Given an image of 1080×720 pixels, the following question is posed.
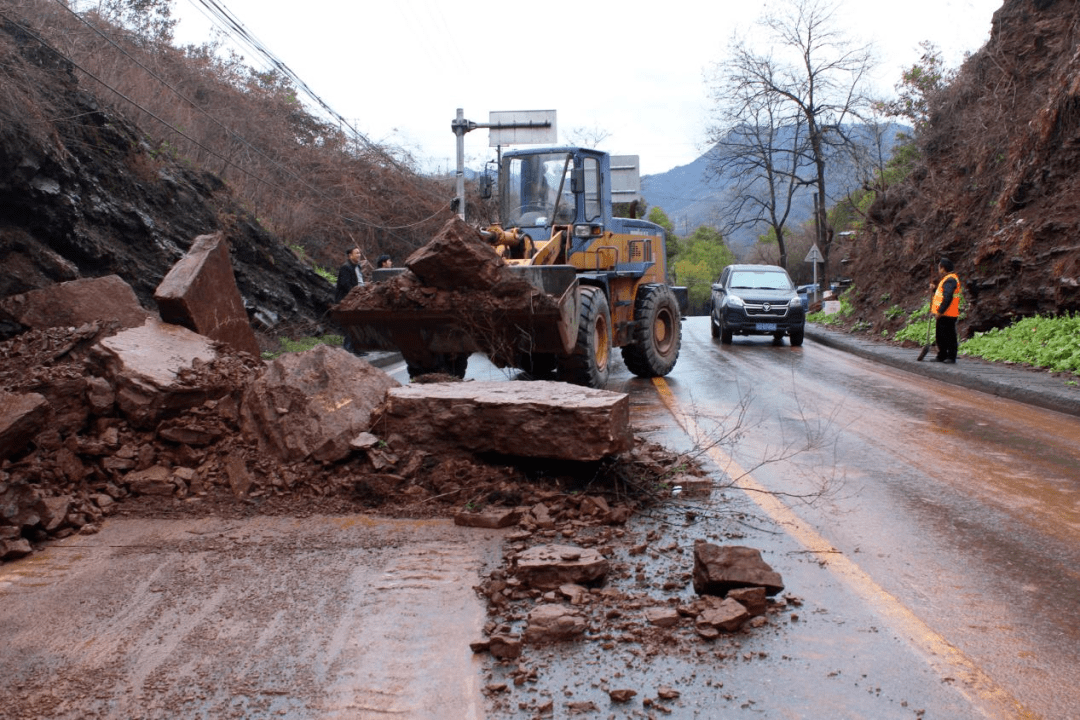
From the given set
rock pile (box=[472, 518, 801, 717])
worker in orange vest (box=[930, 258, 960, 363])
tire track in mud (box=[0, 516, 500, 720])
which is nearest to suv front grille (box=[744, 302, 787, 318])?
worker in orange vest (box=[930, 258, 960, 363])

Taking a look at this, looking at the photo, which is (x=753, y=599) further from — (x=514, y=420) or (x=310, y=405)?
(x=310, y=405)

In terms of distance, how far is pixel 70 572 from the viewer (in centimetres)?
489

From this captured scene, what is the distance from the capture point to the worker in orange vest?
15.3 metres

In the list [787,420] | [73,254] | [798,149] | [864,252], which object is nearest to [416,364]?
[787,420]

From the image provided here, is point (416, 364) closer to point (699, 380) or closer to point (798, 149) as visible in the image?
point (699, 380)

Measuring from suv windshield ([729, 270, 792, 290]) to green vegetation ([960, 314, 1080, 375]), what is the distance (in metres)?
5.82

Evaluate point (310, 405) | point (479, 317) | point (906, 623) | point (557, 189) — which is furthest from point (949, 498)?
point (557, 189)

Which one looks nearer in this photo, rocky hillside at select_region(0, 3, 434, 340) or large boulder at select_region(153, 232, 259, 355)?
large boulder at select_region(153, 232, 259, 355)

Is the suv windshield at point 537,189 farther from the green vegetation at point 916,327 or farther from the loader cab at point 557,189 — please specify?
the green vegetation at point 916,327

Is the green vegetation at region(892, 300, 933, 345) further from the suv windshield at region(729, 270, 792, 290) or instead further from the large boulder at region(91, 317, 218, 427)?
the large boulder at region(91, 317, 218, 427)

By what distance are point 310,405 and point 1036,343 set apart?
12920 mm

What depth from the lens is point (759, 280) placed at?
23.2m

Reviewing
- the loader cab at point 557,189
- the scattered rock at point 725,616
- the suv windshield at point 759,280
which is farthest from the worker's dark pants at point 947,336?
the scattered rock at point 725,616

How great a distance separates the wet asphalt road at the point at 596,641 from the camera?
3418 mm
